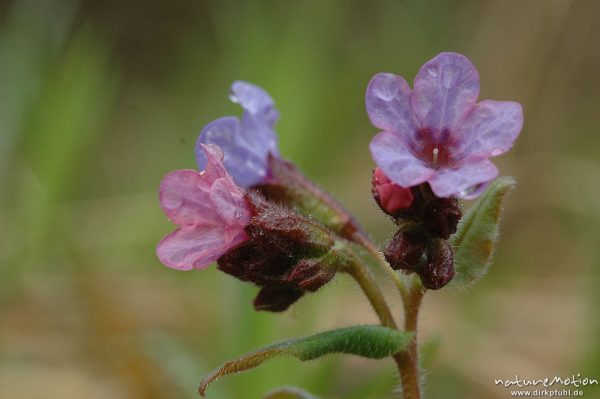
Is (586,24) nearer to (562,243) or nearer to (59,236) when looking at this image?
(562,243)

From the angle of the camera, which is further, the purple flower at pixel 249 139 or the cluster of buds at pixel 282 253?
the purple flower at pixel 249 139

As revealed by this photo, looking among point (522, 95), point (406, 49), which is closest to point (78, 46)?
point (406, 49)

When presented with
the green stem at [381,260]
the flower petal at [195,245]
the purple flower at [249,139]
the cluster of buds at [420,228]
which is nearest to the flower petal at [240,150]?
the purple flower at [249,139]

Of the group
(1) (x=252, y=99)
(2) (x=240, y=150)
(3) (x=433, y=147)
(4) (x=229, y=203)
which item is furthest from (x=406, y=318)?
(1) (x=252, y=99)

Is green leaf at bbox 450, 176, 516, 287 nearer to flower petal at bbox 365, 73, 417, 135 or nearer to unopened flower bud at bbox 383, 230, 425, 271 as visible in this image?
unopened flower bud at bbox 383, 230, 425, 271

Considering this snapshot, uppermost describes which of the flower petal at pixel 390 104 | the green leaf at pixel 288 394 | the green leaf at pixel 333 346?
the flower petal at pixel 390 104

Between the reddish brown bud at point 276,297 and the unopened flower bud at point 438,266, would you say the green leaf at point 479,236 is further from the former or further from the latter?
the reddish brown bud at point 276,297
